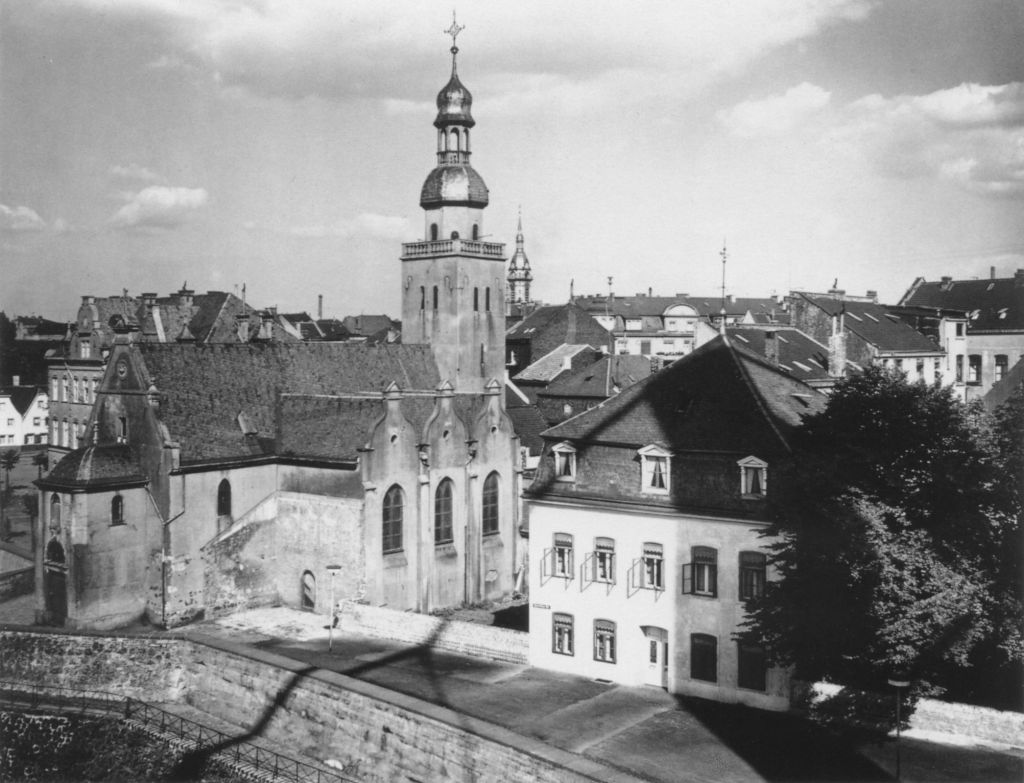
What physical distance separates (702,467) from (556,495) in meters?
5.26

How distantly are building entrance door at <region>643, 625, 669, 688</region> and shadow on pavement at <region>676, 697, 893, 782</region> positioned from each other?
1460mm

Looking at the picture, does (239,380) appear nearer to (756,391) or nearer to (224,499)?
(224,499)

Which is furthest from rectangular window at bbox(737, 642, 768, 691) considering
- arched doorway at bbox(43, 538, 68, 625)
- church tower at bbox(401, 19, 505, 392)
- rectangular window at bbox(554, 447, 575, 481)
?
church tower at bbox(401, 19, 505, 392)

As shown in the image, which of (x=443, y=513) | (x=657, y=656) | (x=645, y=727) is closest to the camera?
(x=645, y=727)

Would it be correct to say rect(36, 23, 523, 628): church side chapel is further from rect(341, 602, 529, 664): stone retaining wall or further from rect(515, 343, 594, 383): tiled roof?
rect(515, 343, 594, 383): tiled roof

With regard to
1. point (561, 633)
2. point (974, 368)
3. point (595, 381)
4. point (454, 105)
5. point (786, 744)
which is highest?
point (454, 105)

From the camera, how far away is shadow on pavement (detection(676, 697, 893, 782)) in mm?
25625

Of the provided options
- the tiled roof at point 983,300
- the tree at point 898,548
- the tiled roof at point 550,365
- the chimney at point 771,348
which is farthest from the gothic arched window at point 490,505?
the tiled roof at point 983,300

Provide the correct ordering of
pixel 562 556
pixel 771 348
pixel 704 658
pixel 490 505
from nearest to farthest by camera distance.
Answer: pixel 704 658 < pixel 562 556 < pixel 490 505 < pixel 771 348

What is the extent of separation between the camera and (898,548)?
1045 inches

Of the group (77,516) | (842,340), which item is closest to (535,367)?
(842,340)

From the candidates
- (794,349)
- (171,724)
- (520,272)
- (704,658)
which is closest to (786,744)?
(704,658)

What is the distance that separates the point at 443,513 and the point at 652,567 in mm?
16394

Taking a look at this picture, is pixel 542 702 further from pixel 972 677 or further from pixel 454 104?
pixel 454 104
